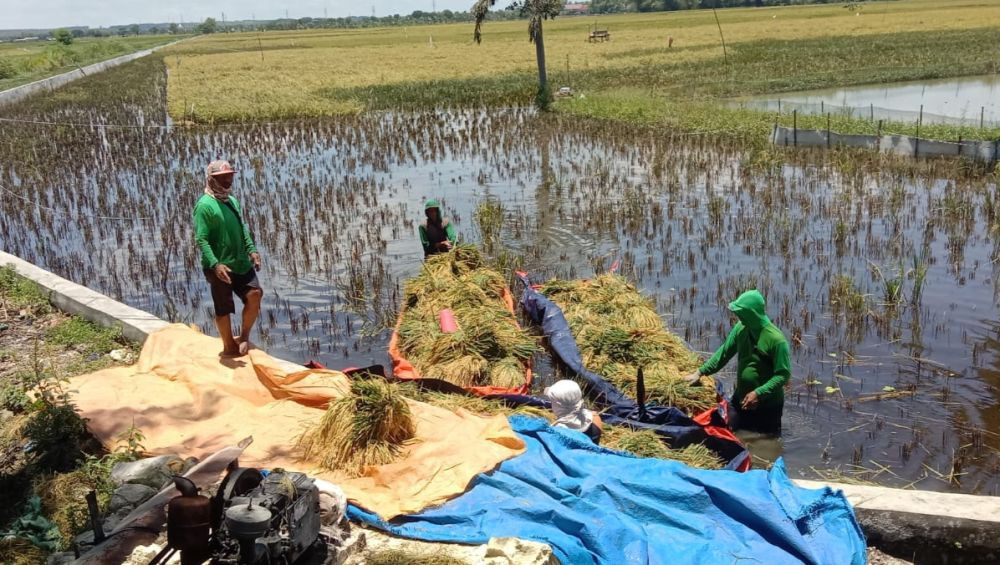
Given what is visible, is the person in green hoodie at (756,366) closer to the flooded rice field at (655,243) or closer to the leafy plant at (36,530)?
the flooded rice field at (655,243)

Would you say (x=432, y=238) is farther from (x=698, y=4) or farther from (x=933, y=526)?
(x=698, y=4)

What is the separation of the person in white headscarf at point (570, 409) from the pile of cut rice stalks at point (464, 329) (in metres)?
1.33

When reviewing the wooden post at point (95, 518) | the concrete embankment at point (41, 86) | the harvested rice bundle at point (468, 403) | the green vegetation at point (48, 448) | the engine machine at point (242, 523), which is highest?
the concrete embankment at point (41, 86)

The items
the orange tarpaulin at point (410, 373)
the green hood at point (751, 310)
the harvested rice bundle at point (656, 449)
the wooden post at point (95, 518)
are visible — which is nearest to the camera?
the wooden post at point (95, 518)

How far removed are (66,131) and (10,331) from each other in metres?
16.6

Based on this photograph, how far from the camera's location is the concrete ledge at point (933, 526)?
14.1ft

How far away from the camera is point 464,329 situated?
7.65 m

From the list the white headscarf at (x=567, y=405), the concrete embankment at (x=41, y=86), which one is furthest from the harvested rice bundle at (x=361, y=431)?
the concrete embankment at (x=41, y=86)

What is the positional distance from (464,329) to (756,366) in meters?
2.73

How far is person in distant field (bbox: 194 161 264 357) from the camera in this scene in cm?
628

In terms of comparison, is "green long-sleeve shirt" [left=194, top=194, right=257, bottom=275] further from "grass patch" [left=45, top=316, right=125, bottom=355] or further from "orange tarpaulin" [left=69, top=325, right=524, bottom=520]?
"grass patch" [left=45, top=316, right=125, bottom=355]

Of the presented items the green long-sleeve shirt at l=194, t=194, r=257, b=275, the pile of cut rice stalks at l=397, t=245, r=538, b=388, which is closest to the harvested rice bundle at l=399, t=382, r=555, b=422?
the pile of cut rice stalks at l=397, t=245, r=538, b=388

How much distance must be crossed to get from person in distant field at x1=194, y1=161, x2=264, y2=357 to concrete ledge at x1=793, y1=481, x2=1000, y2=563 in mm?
4561

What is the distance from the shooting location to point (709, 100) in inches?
968
